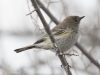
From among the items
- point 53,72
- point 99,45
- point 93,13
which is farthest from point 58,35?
point 93,13

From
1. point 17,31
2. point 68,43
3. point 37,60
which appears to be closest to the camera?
point 68,43

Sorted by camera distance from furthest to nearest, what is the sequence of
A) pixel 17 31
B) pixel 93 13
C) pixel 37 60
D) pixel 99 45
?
pixel 17 31
pixel 93 13
pixel 99 45
pixel 37 60

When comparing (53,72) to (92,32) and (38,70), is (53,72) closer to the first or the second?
(38,70)

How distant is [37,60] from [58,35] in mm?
1253

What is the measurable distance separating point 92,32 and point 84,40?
1247 mm

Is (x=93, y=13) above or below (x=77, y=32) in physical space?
above

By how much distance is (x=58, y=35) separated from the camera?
6543mm

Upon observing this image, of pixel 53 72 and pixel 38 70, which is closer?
pixel 53 72

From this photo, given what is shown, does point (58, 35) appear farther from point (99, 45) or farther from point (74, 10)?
point (74, 10)

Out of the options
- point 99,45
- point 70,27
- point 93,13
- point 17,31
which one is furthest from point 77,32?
point 17,31

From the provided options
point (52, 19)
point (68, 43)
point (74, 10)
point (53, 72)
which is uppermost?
point (74, 10)

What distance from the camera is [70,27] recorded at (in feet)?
22.6

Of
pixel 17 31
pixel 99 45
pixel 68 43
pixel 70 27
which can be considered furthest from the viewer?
pixel 17 31

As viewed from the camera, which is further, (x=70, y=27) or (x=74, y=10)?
(x=74, y=10)
